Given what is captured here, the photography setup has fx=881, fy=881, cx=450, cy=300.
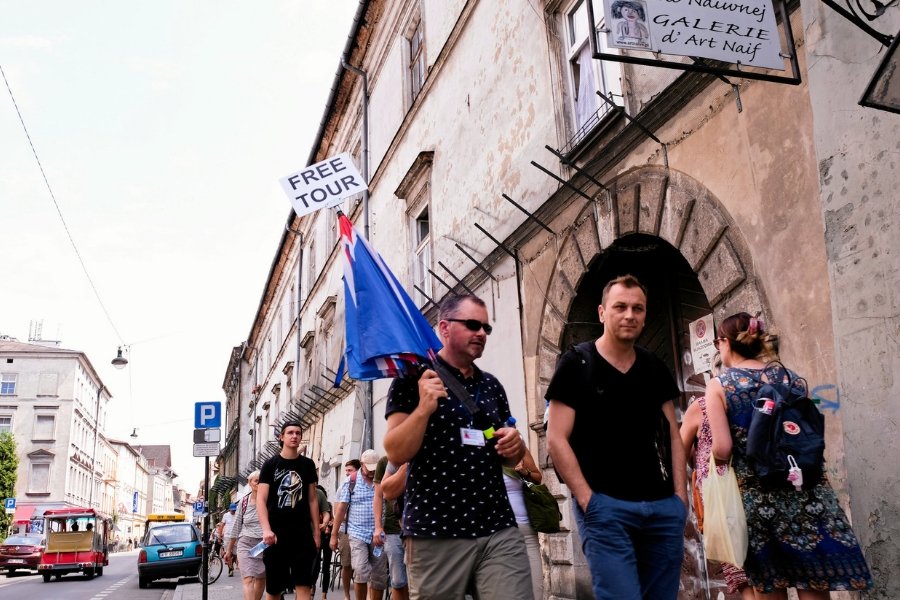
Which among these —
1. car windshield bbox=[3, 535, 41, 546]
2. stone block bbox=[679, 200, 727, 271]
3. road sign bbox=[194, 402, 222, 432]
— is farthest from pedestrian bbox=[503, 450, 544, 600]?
car windshield bbox=[3, 535, 41, 546]

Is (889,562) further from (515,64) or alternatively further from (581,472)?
(515,64)

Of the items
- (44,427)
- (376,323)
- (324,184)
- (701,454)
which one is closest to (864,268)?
(701,454)

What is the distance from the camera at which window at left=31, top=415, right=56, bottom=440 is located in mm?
70250

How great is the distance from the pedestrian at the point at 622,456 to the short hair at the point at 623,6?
2.37m

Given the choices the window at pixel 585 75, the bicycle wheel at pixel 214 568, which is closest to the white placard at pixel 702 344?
the window at pixel 585 75

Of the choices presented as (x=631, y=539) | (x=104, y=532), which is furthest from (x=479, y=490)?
(x=104, y=532)

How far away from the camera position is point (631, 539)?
11.6 ft

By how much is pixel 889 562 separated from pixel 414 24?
44.4ft

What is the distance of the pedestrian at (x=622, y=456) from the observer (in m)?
3.50

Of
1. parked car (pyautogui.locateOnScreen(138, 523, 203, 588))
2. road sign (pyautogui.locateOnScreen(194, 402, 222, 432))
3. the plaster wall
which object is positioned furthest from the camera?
parked car (pyautogui.locateOnScreen(138, 523, 203, 588))

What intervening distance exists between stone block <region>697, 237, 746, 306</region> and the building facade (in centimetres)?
2

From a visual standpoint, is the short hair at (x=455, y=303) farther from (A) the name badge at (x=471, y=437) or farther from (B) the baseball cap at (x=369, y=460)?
(B) the baseball cap at (x=369, y=460)

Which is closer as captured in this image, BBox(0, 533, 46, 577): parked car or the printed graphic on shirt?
the printed graphic on shirt

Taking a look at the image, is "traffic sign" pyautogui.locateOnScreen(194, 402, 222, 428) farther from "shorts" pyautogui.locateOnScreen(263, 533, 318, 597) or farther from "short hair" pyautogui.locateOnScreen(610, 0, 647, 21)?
"short hair" pyautogui.locateOnScreen(610, 0, 647, 21)
